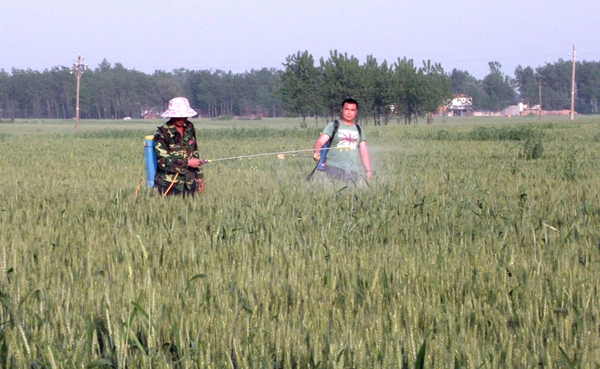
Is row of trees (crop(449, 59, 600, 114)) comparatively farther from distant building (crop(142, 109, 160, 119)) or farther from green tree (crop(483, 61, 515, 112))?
distant building (crop(142, 109, 160, 119))

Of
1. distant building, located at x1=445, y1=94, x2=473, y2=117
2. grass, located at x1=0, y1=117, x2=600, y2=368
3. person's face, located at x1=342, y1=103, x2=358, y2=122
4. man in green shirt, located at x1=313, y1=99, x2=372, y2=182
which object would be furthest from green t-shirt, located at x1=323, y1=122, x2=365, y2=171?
distant building, located at x1=445, y1=94, x2=473, y2=117

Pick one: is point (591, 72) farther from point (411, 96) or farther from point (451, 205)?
point (451, 205)

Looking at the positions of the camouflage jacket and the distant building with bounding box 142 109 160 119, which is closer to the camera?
the camouflage jacket

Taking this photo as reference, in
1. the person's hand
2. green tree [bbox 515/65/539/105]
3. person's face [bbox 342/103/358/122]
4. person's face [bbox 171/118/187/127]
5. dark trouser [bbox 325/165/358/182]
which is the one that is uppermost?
green tree [bbox 515/65/539/105]

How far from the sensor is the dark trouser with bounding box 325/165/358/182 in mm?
9227

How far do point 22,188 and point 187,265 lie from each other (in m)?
6.62

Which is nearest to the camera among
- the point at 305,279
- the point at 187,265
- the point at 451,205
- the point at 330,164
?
the point at 305,279

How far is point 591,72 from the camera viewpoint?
559 ft

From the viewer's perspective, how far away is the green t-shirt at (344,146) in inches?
362

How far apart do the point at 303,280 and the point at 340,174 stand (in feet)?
15.9

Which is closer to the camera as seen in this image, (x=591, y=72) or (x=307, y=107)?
(x=307, y=107)

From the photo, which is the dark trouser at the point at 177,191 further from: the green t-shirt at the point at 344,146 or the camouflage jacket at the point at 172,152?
the green t-shirt at the point at 344,146

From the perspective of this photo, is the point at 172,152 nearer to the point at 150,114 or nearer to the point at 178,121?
the point at 178,121

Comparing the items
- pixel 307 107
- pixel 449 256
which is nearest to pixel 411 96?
pixel 307 107
